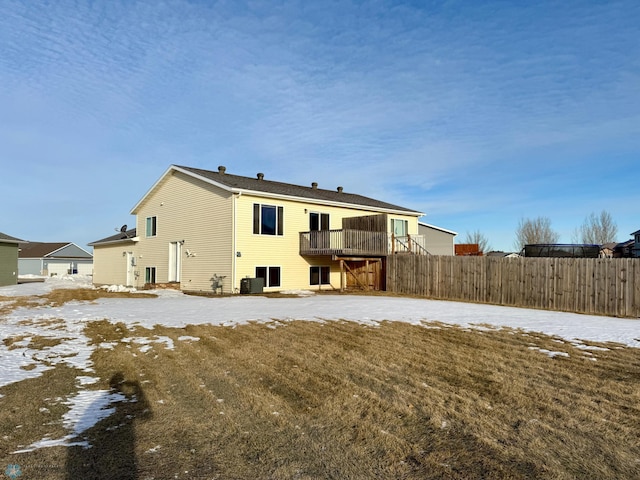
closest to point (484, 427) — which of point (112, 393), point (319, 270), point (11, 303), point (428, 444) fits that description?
point (428, 444)

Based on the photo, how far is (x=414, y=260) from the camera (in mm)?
19859

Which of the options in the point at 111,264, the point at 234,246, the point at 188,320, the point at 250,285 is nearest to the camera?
the point at 188,320

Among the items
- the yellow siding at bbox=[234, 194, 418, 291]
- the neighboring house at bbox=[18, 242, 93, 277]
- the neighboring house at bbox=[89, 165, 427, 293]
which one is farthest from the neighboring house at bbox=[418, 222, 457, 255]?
the neighboring house at bbox=[18, 242, 93, 277]

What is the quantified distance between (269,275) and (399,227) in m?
9.60

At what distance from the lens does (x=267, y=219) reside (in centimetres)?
2002

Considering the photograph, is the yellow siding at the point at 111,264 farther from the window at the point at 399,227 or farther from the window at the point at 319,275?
the window at the point at 399,227

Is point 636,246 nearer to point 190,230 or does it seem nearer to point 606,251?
point 606,251

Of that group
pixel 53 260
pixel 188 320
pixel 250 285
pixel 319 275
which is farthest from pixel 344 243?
pixel 53 260

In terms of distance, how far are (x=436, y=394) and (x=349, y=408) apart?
1165 millimetres

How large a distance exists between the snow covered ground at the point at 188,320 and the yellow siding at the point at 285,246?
14.5 ft

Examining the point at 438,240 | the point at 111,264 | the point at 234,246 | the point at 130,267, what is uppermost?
the point at 438,240

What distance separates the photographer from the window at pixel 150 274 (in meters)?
23.9

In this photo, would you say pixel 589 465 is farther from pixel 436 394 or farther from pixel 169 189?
pixel 169 189

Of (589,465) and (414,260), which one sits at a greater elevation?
(414,260)
